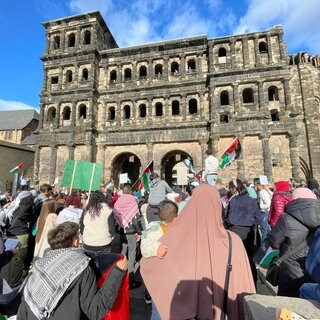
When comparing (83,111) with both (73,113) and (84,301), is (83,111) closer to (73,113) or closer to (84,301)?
(73,113)

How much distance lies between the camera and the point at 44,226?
402 centimetres

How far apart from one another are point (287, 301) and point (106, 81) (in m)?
23.5

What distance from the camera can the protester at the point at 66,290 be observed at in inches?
66.1

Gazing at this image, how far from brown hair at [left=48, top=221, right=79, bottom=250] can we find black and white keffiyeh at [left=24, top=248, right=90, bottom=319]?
4.7 inches

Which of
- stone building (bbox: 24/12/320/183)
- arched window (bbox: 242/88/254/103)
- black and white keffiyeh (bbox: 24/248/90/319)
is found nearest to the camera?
black and white keffiyeh (bbox: 24/248/90/319)

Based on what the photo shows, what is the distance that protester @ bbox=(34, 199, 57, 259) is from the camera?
12.7 ft

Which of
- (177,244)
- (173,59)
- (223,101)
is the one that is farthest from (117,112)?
(177,244)

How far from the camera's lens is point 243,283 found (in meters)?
2.06

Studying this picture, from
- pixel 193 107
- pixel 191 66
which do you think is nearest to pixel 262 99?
pixel 193 107

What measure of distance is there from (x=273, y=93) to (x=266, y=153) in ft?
18.9

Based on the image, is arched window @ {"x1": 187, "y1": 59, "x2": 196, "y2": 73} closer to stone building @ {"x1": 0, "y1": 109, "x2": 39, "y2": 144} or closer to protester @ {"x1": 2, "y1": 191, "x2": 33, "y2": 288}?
protester @ {"x1": 2, "y1": 191, "x2": 33, "y2": 288}

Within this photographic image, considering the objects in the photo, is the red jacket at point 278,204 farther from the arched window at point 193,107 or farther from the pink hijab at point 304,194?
the arched window at point 193,107

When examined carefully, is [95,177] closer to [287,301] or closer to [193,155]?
[287,301]

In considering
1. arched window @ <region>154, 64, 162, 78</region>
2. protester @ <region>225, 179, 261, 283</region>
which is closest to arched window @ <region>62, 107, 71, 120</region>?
arched window @ <region>154, 64, 162, 78</region>
